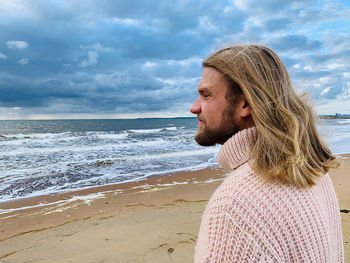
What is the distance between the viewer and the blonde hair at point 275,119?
3.38 feet

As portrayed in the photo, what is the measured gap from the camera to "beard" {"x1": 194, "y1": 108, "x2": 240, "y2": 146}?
128 centimetres

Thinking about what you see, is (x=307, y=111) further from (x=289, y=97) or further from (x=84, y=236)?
(x=84, y=236)

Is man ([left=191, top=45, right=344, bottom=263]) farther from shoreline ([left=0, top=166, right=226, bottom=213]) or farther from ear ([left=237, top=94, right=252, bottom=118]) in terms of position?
shoreline ([left=0, top=166, right=226, bottom=213])

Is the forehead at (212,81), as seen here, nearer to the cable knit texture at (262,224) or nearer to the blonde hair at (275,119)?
the blonde hair at (275,119)

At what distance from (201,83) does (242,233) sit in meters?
0.78

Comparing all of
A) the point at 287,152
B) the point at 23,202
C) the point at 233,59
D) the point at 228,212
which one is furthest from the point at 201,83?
the point at 23,202

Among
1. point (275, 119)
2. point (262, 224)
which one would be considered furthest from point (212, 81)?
point (262, 224)

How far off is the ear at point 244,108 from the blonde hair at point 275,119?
0.12ft

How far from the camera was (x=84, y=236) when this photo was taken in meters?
4.14

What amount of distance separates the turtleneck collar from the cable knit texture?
8 centimetres

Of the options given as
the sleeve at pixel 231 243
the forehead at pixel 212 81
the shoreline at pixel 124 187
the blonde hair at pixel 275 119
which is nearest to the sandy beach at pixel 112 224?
the shoreline at pixel 124 187

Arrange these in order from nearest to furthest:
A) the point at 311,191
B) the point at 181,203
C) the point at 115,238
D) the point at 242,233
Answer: the point at 242,233 < the point at 311,191 < the point at 115,238 < the point at 181,203

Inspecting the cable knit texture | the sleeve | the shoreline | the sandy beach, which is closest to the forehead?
the cable knit texture

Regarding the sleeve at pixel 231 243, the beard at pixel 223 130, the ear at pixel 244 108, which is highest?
the ear at pixel 244 108
